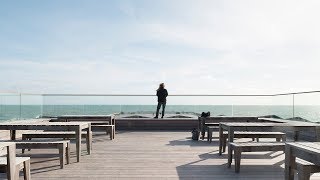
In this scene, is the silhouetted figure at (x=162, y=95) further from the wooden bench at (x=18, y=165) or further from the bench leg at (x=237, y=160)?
the wooden bench at (x=18, y=165)

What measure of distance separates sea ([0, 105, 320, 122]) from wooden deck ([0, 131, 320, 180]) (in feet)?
8.45

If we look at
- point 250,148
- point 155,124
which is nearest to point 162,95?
point 155,124

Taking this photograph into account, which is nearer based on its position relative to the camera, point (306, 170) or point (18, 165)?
point (306, 170)

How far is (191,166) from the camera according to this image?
5832mm

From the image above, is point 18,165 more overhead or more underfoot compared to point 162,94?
more underfoot

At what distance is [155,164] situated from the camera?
596cm

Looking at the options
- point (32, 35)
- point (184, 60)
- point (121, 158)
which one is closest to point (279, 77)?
point (184, 60)

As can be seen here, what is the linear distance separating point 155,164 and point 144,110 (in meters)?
9.23

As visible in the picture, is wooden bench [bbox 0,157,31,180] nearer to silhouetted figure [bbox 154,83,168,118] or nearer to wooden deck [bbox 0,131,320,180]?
wooden deck [bbox 0,131,320,180]

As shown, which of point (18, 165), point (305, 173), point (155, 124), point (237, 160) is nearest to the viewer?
point (305, 173)

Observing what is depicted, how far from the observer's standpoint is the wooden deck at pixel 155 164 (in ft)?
16.9

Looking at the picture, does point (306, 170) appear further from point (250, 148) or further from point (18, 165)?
point (18, 165)

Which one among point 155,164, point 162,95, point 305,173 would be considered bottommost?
point 155,164

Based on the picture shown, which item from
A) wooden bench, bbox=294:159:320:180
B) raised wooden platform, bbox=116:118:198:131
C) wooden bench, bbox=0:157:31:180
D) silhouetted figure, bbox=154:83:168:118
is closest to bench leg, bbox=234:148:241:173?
wooden bench, bbox=294:159:320:180
